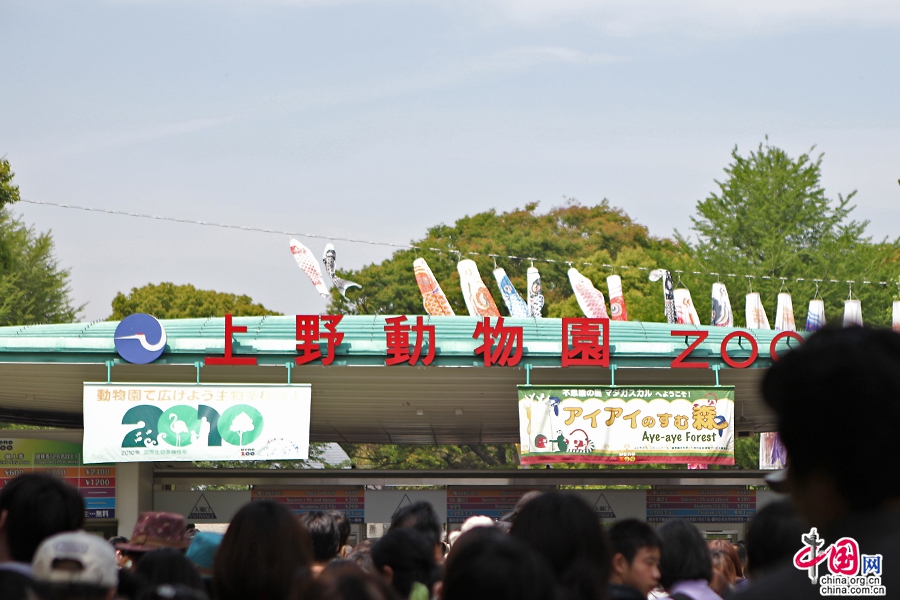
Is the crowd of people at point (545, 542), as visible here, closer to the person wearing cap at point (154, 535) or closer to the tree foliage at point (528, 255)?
the person wearing cap at point (154, 535)

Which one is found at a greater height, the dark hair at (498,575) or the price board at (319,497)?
the dark hair at (498,575)

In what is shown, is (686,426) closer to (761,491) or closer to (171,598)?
(761,491)

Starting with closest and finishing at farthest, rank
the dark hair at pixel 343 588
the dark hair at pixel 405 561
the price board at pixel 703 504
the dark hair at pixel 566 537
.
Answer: the dark hair at pixel 343 588 < the dark hair at pixel 566 537 < the dark hair at pixel 405 561 < the price board at pixel 703 504

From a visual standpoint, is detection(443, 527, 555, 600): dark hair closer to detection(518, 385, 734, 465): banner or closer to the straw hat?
the straw hat

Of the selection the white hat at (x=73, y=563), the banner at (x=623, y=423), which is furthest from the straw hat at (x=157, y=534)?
the banner at (x=623, y=423)

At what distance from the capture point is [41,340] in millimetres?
14250

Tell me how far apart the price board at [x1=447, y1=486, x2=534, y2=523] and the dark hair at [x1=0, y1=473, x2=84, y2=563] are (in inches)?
584

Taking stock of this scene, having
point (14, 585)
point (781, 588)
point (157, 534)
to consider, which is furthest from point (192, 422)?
point (781, 588)

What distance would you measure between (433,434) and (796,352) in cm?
2045

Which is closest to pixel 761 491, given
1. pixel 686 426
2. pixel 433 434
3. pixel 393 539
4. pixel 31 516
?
pixel 686 426

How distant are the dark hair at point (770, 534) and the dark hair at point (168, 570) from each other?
1.92m

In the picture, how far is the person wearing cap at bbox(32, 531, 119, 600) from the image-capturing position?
2816mm

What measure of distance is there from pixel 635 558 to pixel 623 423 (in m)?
10.5

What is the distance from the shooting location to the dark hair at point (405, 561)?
411cm
